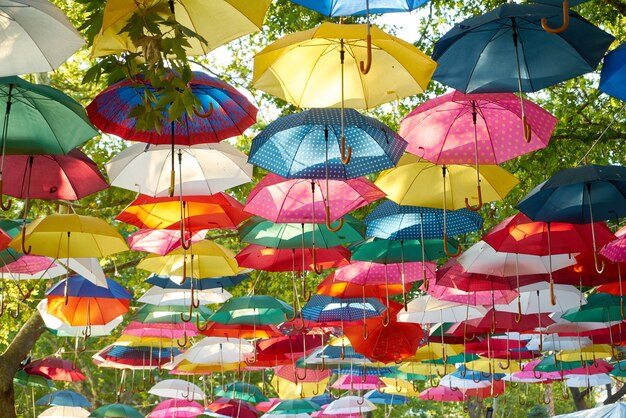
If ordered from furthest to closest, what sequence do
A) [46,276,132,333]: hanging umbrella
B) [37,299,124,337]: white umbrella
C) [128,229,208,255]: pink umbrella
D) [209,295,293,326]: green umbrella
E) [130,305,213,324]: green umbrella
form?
[130,305,213,324]: green umbrella < [209,295,293,326]: green umbrella < [37,299,124,337]: white umbrella < [46,276,132,333]: hanging umbrella < [128,229,208,255]: pink umbrella

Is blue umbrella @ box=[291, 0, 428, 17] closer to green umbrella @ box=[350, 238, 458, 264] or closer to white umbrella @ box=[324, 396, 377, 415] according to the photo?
green umbrella @ box=[350, 238, 458, 264]

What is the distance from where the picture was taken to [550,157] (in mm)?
11453

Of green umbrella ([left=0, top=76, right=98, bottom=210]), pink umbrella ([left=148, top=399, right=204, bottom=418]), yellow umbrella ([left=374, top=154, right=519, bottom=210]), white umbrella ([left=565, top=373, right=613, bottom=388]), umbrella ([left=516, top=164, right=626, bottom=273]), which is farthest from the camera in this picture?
white umbrella ([left=565, top=373, right=613, bottom=388])

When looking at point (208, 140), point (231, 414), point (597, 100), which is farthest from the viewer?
point (231, 414)

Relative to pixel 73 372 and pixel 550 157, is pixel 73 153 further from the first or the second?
pixel 73 372

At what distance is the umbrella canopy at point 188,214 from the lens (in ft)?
27.4

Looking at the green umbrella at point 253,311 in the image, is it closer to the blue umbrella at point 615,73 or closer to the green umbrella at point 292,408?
the green umbrella at point 292,408

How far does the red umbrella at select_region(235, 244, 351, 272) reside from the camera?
382 inches

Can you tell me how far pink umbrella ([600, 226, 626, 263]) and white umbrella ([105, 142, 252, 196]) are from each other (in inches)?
137

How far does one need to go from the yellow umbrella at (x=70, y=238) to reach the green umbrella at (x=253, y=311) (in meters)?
2.78

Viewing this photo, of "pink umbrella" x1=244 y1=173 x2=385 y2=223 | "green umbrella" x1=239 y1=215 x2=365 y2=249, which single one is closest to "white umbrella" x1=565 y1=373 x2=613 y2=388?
"green umbrella" x1=239 y1=215 x2=365 y2=249

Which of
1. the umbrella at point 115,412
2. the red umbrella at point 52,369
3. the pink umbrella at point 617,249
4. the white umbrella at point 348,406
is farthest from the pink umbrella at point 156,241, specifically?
the white umbrella at point 348,406

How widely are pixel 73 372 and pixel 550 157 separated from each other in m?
8.49

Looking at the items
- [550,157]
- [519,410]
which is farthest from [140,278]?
[519,410]
